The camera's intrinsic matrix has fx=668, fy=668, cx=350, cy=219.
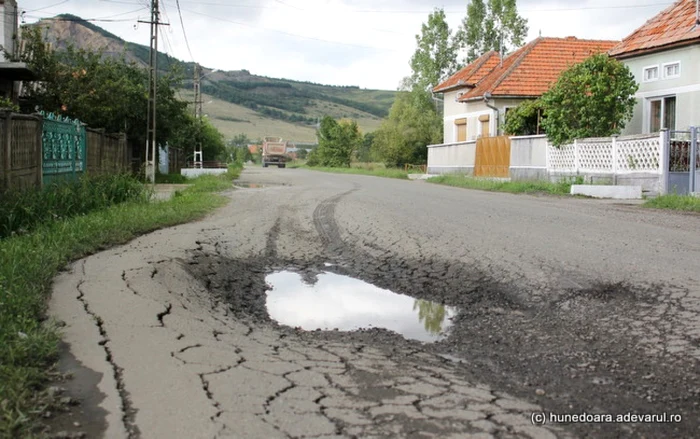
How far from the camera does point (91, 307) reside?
16.8ft

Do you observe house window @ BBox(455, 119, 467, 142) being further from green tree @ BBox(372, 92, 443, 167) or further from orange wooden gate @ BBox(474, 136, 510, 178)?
green tree @ BBox(372, 92, 443, 167)

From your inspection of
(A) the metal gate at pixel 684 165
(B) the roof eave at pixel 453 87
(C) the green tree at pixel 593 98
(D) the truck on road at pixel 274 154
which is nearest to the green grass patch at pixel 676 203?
(A) the metal gate at pixel 684 165

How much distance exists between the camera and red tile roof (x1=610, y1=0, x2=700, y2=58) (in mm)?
19125

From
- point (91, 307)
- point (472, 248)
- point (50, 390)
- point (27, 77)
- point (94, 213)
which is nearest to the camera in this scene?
point (50, 390)

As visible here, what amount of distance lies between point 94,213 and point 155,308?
6.27 m

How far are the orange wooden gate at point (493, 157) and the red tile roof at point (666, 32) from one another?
582 cm

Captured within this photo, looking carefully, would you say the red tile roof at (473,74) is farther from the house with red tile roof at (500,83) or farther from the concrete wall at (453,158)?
the concrete wall at (453,158)

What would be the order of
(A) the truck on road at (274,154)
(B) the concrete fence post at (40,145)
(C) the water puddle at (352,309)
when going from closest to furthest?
1. (C) the water puddle at (352,309)
2. (B) the concrete fence post at (40,145)
3. (A) the truck on road at (274,154)

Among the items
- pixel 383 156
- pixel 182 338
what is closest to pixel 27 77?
pixel 182 338

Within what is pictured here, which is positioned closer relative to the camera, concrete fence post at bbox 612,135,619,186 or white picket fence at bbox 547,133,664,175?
white picket fence at bbox 547,133,664,175

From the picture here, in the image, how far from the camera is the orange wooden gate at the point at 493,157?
26320 millimetres

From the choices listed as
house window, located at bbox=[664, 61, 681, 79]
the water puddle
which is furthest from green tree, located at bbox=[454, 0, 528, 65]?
the water puddle

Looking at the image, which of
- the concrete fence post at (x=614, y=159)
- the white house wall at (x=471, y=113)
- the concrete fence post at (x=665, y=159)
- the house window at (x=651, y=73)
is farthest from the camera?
the white house wall at (x=471, y=113)

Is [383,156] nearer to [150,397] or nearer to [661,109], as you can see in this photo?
[661,109]
